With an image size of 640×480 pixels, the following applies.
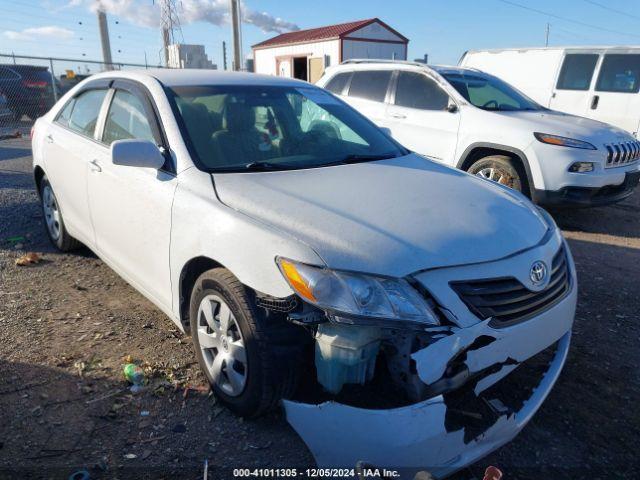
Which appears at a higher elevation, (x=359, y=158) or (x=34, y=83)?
(x=34, y=83)

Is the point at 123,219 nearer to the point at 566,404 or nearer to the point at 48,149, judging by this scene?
the point at 48,149

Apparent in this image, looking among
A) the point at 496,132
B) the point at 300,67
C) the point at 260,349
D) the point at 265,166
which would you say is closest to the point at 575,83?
the point at 496,132

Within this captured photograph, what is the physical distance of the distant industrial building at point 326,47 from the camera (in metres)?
22.5

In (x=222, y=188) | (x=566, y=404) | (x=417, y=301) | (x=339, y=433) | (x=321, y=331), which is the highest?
(x=222, y=188)

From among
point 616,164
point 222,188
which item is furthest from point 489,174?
point 222,188

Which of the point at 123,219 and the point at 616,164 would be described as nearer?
the point at 123,219

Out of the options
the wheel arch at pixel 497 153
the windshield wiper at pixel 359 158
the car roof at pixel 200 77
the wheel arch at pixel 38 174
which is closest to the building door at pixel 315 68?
the wheel arch at pixel 497 153

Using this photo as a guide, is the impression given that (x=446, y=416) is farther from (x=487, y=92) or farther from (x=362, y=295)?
(x=487, y=92)

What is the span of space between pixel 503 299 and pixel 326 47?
22368mm

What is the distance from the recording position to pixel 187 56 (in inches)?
987

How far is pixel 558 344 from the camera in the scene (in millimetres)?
2490

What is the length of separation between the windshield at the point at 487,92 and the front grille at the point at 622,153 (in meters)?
1.31

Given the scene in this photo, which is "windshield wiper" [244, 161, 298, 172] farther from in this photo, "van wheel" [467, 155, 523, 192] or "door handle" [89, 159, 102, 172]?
"van wheel" [467, 155, 523, 192]

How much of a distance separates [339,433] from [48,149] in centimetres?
383
